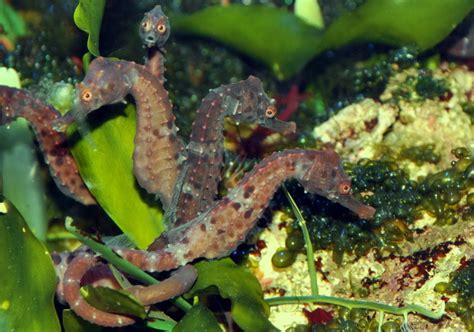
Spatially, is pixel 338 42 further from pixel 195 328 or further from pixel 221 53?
pixel 195 328

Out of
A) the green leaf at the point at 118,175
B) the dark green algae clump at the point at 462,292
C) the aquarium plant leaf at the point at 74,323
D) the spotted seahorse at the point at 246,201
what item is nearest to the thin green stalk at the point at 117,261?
the spotted seahorse at the point at 246,201

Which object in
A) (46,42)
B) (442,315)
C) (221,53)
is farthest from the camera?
(221,53)

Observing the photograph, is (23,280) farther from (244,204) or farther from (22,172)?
(244,204)

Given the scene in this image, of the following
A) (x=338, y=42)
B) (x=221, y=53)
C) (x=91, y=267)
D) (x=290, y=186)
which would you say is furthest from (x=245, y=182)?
(x=221, y=53)

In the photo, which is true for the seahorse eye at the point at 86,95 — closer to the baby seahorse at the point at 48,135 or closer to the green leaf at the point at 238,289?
the baby seahorse at the point at 48,135

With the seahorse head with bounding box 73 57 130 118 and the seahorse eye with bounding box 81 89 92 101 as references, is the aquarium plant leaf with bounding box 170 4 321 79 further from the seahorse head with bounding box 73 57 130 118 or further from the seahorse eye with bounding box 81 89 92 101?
the seahorse eye with bounding box 81 89 92 101

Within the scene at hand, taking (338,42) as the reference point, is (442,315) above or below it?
below

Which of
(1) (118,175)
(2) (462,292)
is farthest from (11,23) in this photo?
(2) (462,292)
